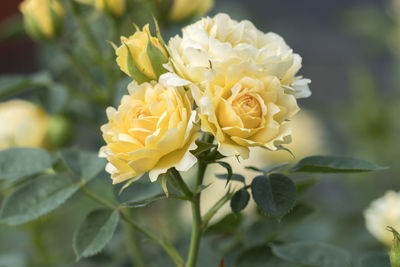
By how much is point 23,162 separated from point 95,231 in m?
0.16

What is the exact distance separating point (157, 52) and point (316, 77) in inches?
115

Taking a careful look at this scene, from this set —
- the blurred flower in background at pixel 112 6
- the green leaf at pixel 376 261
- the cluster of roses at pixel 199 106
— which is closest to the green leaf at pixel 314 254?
the green leaf at pixel 376 261

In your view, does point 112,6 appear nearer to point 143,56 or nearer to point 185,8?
point 185,8

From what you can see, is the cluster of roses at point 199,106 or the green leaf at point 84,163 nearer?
the cluster of roses at point 199,106

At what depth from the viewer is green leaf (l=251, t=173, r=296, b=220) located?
47 cm

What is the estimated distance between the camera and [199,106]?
0.44 metres

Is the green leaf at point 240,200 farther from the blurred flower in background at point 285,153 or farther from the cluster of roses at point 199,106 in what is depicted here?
the blurred flower in background at point 285,153

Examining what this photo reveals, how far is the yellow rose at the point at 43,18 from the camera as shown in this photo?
81 cm

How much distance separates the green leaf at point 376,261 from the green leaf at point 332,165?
10 centimetres

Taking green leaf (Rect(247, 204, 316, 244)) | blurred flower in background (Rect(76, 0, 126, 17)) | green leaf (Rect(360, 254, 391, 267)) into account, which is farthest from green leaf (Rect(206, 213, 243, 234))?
blurred flower in background (Rect(76, 0, 126, 17))

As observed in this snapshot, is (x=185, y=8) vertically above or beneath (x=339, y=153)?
above

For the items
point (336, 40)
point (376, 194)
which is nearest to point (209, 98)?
point (376, 194)

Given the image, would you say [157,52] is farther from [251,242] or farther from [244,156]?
[251,242]

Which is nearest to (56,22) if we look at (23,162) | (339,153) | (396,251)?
(23,162)
